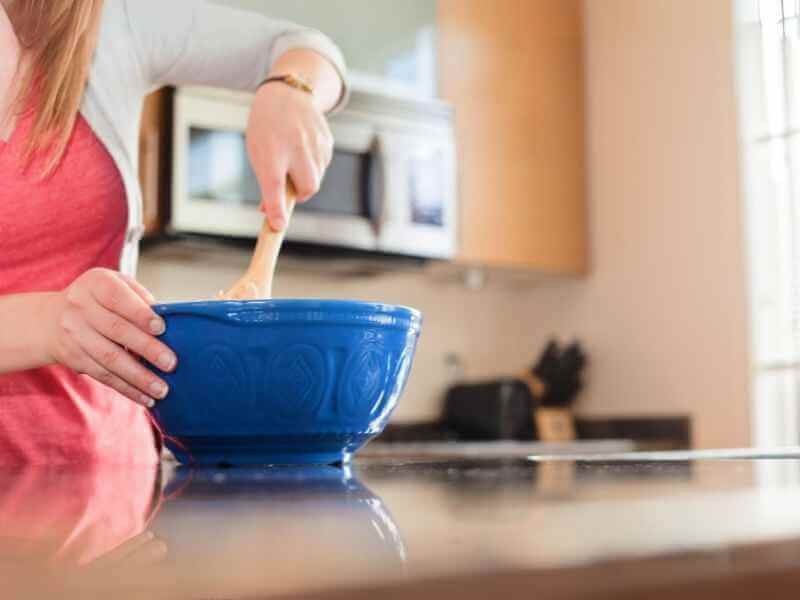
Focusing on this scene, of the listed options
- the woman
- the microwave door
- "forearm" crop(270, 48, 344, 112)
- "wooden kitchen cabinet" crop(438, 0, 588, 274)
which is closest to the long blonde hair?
the woman

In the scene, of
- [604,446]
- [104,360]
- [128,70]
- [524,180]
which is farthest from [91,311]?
[524,180]

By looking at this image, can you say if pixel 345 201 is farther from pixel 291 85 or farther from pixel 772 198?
pixel 291 85

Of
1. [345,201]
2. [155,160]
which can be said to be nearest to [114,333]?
[155,160]

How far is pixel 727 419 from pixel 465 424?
0.71 m

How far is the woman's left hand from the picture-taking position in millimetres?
918

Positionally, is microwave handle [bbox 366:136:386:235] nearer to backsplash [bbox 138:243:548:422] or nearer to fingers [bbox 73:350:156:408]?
backsplash [bbox 138:243:548:422]

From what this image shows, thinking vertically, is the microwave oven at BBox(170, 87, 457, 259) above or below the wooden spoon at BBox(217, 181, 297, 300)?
above

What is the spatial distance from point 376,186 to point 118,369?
2.08 metres

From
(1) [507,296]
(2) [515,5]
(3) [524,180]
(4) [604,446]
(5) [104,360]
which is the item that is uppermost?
(2) [515,5]

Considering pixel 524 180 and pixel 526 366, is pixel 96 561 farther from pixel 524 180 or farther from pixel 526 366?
pixel 526 366

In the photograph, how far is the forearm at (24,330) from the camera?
79cm

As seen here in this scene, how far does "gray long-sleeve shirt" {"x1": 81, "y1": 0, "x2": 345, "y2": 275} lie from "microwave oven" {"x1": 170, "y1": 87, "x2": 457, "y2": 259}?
1.13 m

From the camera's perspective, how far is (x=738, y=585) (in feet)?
0.63

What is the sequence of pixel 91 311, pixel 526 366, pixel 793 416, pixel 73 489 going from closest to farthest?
pixel 73 489 < pixel 91 311 < pixel 793 416 < pixel 526 366
